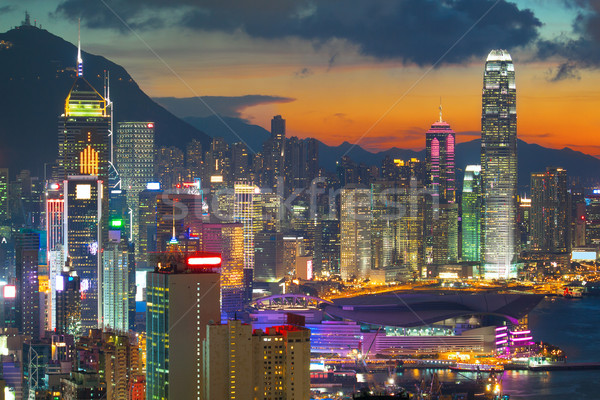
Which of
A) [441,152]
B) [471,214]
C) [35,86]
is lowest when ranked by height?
[471,214]

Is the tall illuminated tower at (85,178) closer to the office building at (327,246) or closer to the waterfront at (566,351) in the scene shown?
the office building at (327,246)

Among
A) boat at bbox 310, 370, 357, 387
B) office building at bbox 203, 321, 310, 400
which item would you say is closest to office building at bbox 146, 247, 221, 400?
office building at bbox 203, 321, 310, 400

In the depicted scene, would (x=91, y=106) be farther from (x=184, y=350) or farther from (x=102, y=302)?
(x=184, y=350)

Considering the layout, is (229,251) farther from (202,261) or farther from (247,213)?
(202,261)

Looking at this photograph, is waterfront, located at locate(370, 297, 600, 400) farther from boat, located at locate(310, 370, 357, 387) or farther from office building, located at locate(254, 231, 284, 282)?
office building, located at locate(254, 231, 284, 282)

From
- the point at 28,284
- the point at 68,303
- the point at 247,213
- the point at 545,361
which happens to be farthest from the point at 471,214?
the point at 68,303
